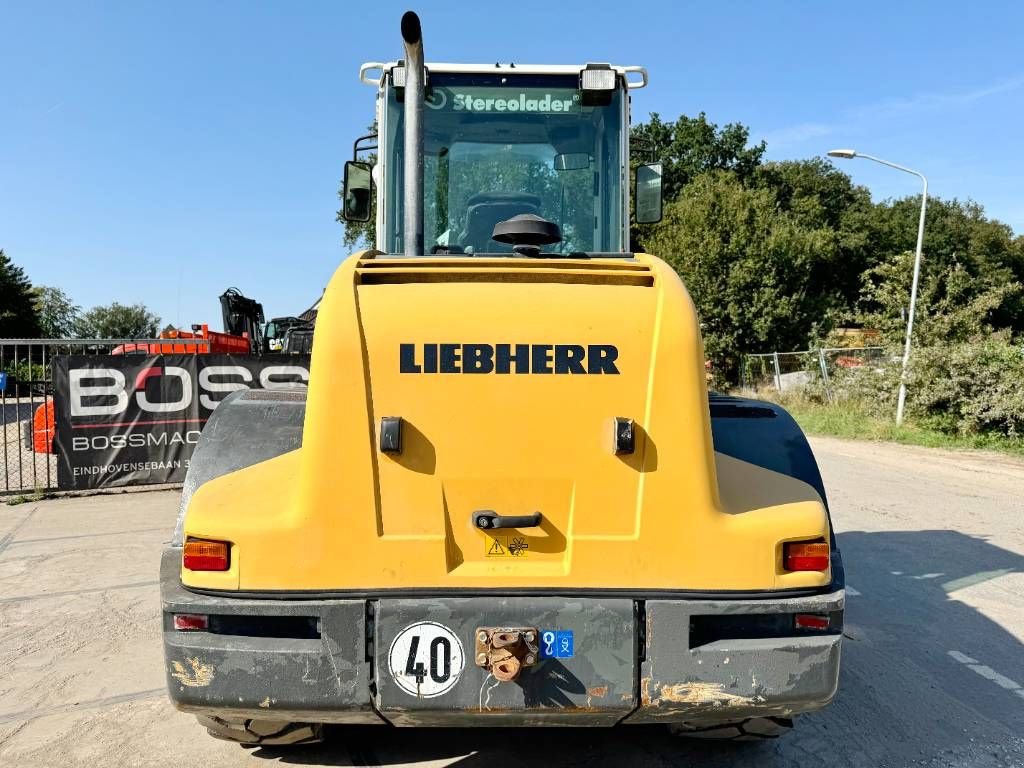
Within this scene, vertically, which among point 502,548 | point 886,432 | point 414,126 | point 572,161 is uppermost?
point 572,161

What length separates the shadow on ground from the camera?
3.26 m

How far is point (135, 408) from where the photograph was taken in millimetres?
10023

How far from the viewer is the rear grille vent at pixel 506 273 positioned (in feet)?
9.03

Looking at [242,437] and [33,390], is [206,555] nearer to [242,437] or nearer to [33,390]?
[242,437]

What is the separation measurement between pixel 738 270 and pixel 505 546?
96.3 ft

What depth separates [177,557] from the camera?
2.68m

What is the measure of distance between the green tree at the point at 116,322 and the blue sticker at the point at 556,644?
9054 centimetres

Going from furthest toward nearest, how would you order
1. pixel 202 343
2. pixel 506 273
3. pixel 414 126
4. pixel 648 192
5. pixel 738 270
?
pixel 738 270 < pixel 202 343 < pixel 648 192 < pixel 414 126 < pixel 506 273

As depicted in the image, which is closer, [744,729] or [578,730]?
[744,729]

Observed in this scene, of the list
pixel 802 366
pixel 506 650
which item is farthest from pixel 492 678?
pixel 802 366

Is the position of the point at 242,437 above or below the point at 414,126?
below

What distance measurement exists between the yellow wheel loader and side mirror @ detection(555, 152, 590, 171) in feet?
7.29

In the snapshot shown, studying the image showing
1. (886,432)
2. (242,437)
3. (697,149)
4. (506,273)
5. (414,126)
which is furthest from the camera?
(697,149)

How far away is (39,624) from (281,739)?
303cm
